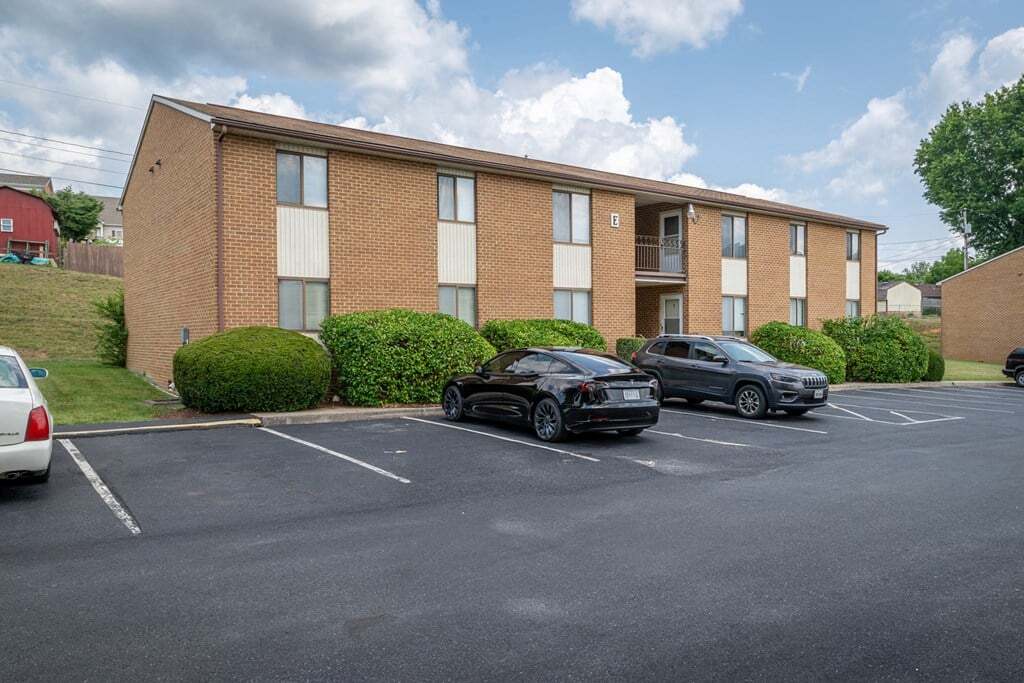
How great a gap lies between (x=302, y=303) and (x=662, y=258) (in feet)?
42.9

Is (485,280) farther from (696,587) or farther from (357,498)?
(696,587)

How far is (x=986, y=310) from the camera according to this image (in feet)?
123

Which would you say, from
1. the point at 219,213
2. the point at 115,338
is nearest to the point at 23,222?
the point at 115,338

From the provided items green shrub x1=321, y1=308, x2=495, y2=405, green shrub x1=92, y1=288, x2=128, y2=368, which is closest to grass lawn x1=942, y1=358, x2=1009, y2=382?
green shrub x1=321, y1=308, x2=495, y2=405

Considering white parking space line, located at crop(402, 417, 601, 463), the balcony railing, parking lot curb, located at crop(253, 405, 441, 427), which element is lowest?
white parking space line, located at crop(402, 417, 601, 463)

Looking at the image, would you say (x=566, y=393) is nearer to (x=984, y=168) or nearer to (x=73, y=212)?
(x=984, y=168)

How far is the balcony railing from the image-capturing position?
24.2m

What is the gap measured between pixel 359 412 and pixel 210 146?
6.68 meters

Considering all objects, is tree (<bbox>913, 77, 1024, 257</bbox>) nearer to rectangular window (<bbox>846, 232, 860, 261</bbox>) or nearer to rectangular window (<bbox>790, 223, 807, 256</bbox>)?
rectangular window (<bbox>846, 232, 860, 261</bbox>)

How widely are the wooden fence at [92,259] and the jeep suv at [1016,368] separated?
145 ft

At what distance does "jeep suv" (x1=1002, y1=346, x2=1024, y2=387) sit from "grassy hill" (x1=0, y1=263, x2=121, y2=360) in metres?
33.1

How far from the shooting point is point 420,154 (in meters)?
17.3

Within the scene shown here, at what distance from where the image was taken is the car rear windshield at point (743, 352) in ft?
49.7

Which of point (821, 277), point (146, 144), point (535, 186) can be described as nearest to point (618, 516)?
point (535, 186)
